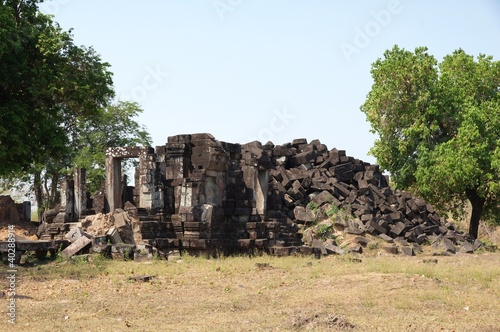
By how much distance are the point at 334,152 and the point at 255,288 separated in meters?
16.4

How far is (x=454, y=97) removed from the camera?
33.2m

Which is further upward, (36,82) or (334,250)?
(36,82)

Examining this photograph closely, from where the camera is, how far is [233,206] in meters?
22.9

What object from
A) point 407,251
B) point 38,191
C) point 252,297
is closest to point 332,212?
point 407,251

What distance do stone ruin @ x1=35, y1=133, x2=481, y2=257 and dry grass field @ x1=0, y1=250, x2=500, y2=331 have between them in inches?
112

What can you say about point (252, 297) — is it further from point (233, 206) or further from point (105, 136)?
point (105, 136)

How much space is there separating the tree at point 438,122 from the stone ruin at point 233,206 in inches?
143

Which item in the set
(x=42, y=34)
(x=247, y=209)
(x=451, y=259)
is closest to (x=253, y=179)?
(x=247, y=209)

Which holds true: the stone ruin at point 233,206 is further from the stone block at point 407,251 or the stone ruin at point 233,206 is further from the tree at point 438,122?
the tree at point 438,122

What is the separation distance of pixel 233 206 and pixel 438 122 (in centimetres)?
1496

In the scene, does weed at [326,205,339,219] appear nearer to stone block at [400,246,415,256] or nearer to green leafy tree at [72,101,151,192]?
stone block at [400,246,415,256]

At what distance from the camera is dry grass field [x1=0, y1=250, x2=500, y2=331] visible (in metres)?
10.4

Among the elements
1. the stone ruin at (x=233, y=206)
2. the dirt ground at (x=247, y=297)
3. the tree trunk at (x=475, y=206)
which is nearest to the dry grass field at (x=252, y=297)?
the dirt ground at (x=247, y=297)

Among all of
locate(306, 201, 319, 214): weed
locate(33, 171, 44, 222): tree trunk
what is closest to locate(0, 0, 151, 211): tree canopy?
locate(306, 201, 319, 214): weed
